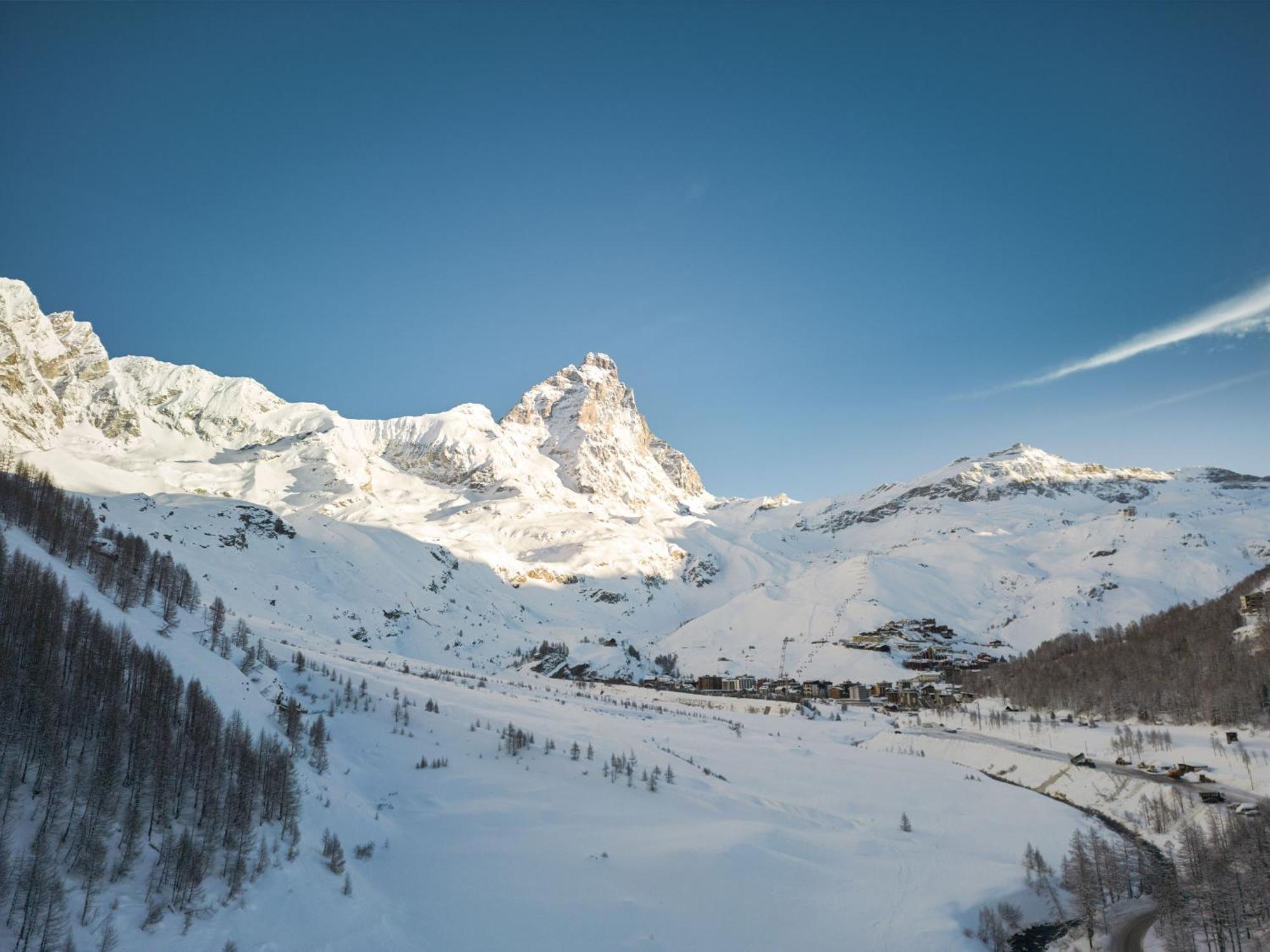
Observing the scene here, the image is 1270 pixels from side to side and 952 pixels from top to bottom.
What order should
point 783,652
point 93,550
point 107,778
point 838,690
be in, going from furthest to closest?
point 783,652
point 838,690
point 93,550
point 107,778

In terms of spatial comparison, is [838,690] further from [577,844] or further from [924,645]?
[577,844]

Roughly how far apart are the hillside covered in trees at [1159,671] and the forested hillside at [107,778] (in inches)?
2509

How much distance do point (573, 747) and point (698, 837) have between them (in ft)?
29.6

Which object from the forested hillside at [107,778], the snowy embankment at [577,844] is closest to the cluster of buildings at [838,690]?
the snowy embankment at [577,844]

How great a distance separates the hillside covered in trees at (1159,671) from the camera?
53.8 m

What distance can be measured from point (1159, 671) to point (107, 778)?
8651 centimetres

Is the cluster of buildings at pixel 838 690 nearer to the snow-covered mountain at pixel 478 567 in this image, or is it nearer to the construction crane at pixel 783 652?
the construction crane at pixel 783 652

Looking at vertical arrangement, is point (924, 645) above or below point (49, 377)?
below

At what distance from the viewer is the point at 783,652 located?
115 m

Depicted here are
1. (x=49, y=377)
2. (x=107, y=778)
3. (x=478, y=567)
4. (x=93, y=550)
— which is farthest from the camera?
(x=49, y=377)

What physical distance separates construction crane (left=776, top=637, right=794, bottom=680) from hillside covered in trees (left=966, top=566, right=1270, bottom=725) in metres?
27.2

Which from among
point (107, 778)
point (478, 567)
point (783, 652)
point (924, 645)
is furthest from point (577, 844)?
point (478, 567)

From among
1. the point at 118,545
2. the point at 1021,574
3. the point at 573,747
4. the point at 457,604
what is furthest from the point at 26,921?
the point at 1021,574

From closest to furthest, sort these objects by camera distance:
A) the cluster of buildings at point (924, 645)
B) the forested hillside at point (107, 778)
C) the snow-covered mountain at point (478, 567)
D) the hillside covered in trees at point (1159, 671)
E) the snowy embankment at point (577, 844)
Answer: the forested hillside at point (107, 778) → the snowy embankment at point (577, 844) → the hillside covered in trees at point (1159, 671) → the snow-covered mountain at point (478, 567) → the cluster of buildings at point (924, 645)
